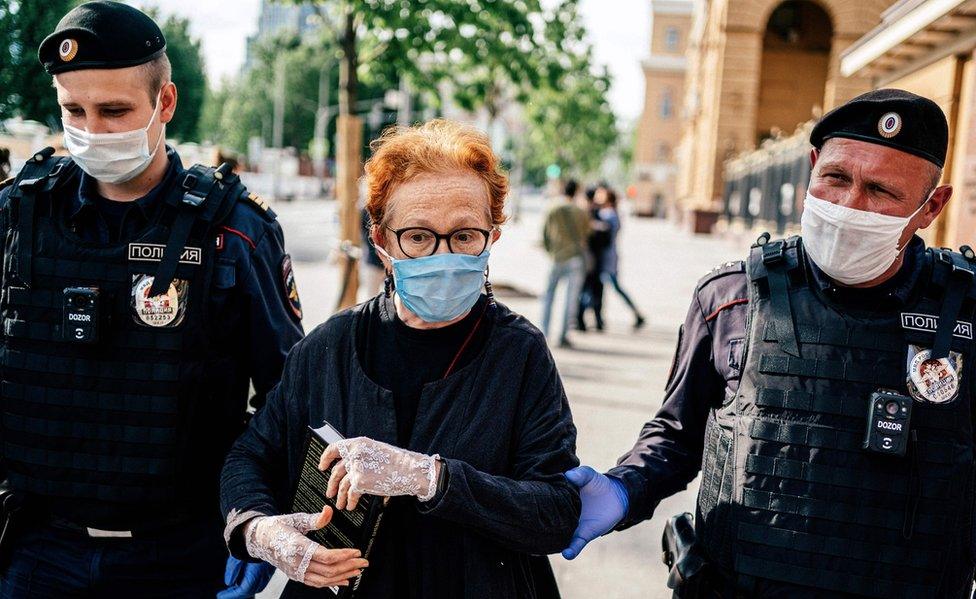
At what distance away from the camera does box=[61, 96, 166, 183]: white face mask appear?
2.29 m

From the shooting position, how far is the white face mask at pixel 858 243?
6.93 ft

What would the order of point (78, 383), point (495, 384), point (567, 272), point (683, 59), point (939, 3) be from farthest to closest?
point (683, 59) < point (567, 272) < point (939, 3) < point (78, 383) < point (495, 384)

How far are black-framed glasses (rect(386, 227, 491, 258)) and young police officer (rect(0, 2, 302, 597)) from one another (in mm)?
586

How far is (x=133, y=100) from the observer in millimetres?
2334

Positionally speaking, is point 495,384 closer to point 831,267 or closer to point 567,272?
point 831,267

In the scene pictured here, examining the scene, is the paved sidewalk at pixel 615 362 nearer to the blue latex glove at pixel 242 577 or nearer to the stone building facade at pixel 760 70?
the blue latex glove at pixel 242 577

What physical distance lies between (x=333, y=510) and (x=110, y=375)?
32.0 inches

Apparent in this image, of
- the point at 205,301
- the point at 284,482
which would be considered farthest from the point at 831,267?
the point at 205,301

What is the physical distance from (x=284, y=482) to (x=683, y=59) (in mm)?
79016

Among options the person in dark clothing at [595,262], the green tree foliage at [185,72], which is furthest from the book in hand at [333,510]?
the person in dark clothing at [595,262]

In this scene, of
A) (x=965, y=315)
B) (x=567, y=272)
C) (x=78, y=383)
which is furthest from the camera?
(x=567, y=272)

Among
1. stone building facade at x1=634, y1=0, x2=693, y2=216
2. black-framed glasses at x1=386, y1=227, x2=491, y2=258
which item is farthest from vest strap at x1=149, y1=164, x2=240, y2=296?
stone building facade at x1=634, y1=0, x2=693, y2=216

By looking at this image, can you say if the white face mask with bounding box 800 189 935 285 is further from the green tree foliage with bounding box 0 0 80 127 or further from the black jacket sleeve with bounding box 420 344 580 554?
the green tree foliage with bounding box 0 0 80 127

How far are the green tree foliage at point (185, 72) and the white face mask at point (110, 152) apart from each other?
1917 mm
